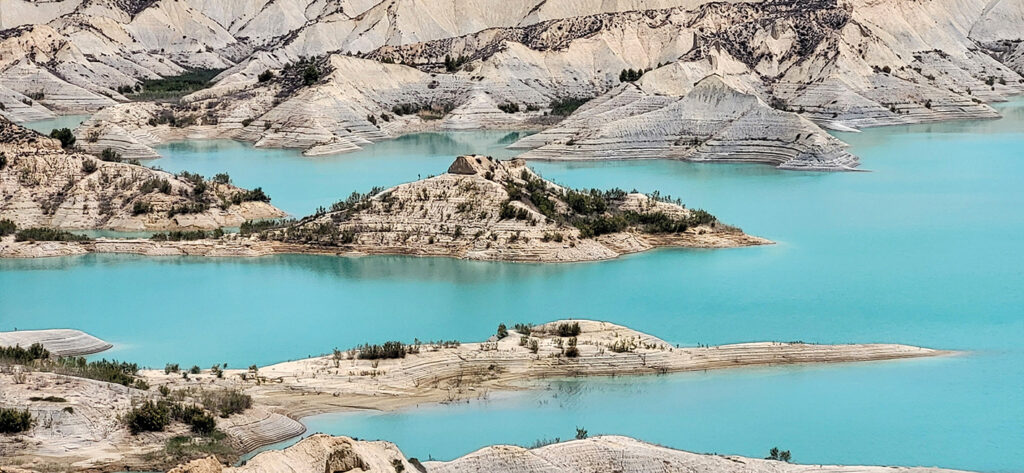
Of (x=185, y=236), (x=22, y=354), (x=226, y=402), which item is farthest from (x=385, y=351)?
(x=185, y=236)

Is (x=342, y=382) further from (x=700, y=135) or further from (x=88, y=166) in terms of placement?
(x=700, y=135)

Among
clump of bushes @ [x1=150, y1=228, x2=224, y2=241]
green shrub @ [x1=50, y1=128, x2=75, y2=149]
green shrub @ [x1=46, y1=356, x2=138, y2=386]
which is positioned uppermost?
green shrub @ [x1=50, y1=128, x2=75, y2=149]

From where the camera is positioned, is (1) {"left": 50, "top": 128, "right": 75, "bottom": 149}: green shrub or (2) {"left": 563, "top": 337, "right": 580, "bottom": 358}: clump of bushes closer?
(2) {"left": 563, "top": 337, "right": 580, "bottom": 358}: clump of bushes

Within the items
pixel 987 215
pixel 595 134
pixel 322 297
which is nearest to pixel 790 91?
pixel 595 134

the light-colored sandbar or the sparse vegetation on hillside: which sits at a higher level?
the sparse vegetation on hillside

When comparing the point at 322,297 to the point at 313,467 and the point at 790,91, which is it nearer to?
the point at 313,467

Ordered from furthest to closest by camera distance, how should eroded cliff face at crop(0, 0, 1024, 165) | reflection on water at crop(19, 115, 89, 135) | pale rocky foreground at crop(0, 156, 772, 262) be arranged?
reflection on water at crop(19, 115, 89, 135) → eroded cliff face at crop(0, 0, 1024, 165) → pale rocky foreground at crop(0, 156, 772, 262)

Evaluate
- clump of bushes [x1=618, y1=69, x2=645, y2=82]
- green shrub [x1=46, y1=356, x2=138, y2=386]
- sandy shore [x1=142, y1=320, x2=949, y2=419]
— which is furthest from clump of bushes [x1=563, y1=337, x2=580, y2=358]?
clump of bushes [x1=618, y1=69, x2=645, y2=82]

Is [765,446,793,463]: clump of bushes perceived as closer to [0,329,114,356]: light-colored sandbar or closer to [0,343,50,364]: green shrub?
[0,343,50,364]: green shrub
